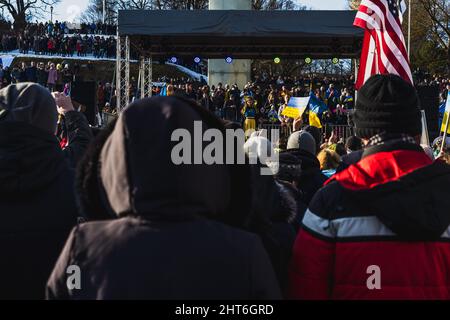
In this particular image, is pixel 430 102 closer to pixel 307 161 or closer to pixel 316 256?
pixel 307 161

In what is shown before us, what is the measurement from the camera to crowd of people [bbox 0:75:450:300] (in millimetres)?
1938

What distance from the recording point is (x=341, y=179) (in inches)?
103

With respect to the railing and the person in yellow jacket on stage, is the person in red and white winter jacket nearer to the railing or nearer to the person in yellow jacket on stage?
the railing

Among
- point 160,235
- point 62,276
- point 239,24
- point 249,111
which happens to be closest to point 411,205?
point 160,235

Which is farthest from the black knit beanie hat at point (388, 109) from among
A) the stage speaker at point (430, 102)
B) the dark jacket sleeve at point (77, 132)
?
the stage speaker at point (430, 102)

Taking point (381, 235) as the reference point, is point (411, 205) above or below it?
above

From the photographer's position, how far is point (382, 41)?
7445 mm

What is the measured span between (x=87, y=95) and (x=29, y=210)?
8.01m

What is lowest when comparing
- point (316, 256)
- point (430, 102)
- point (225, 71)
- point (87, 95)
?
point (316, 256)

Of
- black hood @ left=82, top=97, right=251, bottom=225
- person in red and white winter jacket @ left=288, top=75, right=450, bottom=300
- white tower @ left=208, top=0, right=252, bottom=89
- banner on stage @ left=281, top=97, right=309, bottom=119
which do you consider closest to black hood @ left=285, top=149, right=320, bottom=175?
person in red and white winter jacket @ left=288, top=75, right=450, bottom=300

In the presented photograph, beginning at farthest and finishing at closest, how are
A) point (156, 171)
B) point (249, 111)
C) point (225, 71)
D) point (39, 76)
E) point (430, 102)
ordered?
point (225, 71), point (39, 76), point (249, 111), point (430, 102), point (156, 171)

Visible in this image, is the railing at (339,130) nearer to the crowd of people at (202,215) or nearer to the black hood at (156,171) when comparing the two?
the crowd of people at (202,215)
